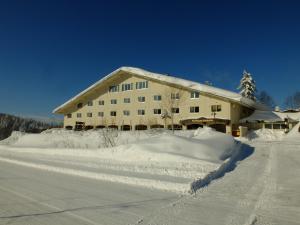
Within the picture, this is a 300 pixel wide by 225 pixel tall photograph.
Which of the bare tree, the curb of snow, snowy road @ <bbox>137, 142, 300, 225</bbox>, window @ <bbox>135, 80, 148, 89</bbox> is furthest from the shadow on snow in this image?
window @ <bbox>135, 80, 148, 89</bbox>

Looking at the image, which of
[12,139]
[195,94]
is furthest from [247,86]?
[12,139]

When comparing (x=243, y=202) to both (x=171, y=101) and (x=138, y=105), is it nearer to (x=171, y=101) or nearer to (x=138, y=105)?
(x=171, y=101)

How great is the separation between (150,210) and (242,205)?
2122mm

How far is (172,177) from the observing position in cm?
931

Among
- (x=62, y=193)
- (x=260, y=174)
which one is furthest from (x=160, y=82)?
(x=62, y=193)

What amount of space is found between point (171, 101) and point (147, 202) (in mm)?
30014

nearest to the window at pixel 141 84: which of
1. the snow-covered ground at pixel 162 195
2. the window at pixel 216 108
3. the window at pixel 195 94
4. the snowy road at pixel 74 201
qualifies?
the window at pixel 195 94

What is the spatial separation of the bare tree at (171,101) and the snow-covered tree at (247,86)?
26.4 metres

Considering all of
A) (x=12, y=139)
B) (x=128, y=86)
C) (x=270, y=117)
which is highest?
(x=128, y=86)

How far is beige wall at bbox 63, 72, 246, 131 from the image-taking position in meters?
34.5

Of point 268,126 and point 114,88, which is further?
point 114,88

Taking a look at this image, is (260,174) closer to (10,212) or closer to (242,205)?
Result: (242,205)

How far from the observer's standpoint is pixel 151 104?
126 feet

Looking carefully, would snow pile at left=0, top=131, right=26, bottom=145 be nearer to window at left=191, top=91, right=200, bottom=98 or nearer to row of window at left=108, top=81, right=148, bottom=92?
row of window at left=108, top=81, right=148, bottom=92
